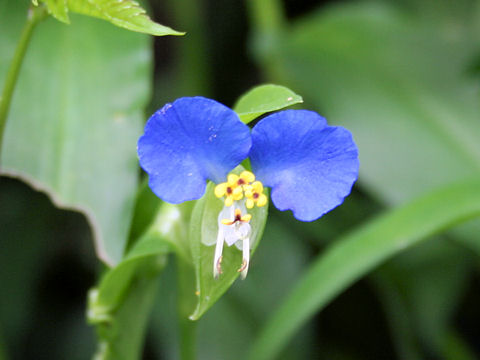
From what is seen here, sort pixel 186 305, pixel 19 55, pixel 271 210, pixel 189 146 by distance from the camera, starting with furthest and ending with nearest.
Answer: pixel 271 210
pixel 186 305
pixel 19 55
pixel 189 146

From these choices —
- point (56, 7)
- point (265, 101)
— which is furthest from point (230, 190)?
point (56, 7)

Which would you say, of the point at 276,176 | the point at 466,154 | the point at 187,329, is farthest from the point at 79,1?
the point at 466,154

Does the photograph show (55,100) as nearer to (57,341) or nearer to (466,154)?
(57,341)

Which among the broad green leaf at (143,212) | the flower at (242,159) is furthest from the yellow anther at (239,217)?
the broad green leaf at (143,212)

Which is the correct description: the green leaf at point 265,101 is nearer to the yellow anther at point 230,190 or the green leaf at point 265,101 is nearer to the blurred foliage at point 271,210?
the yellow anther at point 230,190

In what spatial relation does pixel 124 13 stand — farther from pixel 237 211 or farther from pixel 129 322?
pixel 129 322

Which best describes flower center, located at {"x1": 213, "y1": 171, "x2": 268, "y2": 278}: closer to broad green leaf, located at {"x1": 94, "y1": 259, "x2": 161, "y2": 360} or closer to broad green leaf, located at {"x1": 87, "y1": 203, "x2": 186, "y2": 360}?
broad green leaf, located at {"x1": 87, "y1": 203, "x2": 186, "y2": 360}
